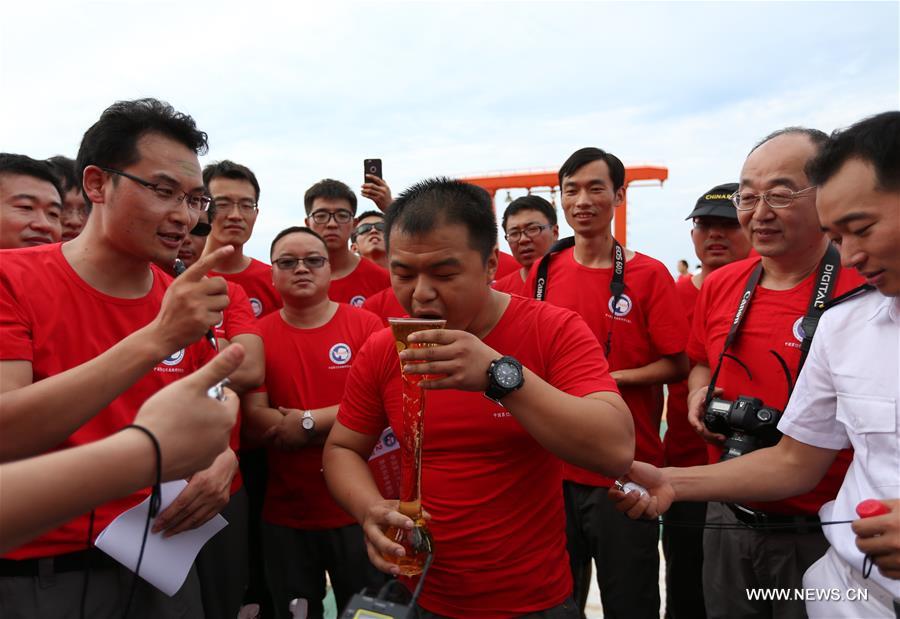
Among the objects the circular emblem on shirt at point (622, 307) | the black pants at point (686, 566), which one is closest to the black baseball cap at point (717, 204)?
the circular emblem on shirt at point (622, 307)

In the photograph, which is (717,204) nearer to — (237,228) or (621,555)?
(621,555)

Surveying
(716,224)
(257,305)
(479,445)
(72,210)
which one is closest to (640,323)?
Answer: (716,224)

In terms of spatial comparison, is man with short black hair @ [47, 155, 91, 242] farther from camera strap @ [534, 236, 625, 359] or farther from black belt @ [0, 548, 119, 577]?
camera strap @ [534, 236, 625, 359]

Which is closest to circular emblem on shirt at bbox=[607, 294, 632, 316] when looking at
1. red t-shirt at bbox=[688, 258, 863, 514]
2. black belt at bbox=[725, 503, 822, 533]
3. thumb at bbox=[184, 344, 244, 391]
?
red t-shirt at bbox=[688, 258, 863, 514]

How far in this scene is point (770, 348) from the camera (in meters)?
2.46

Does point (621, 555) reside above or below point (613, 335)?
below

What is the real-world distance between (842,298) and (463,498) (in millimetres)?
1325

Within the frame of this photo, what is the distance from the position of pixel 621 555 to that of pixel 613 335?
115cm

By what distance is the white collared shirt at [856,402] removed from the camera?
1609 mm

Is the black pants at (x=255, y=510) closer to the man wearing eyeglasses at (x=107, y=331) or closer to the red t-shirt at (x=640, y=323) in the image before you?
the man wearing eyeglasses at (x=107, y=331)

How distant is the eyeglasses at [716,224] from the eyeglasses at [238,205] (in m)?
3.02

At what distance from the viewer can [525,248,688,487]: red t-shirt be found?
333 centimetres

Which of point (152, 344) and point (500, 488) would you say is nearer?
point (152, 344)

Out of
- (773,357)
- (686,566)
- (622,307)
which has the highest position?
(622,307)
